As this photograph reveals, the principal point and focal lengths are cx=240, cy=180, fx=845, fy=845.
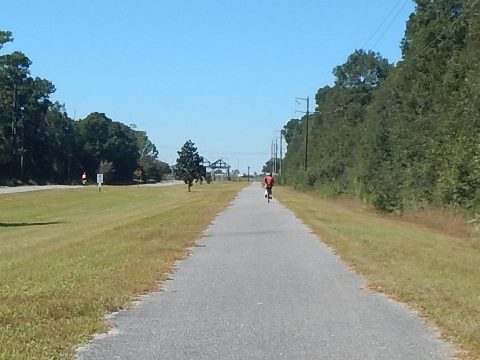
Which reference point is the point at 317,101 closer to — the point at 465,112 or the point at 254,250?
the point at 465,112

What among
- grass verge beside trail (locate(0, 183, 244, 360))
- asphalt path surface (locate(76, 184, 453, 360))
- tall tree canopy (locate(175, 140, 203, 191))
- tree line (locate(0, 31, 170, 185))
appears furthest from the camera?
tree line (locate(0, 31, 170, 185))

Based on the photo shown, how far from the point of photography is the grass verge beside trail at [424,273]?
972cm

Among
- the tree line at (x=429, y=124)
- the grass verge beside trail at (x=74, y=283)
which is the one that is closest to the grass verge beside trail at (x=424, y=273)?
the grass verge beside trail at (x=74, y=283)

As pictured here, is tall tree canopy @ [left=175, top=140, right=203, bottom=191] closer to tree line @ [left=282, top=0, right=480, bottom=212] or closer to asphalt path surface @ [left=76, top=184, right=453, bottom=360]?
tree line @ [left=282, top=0, right=480, bottom=212]

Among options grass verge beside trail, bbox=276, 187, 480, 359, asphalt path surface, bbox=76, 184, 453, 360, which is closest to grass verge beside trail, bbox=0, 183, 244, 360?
asphalt path surface, bbox=76, 184, 453, 360

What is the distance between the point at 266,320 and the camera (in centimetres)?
984

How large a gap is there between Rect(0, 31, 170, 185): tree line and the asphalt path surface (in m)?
83.6

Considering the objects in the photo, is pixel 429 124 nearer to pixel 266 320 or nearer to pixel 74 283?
pixel 74 283

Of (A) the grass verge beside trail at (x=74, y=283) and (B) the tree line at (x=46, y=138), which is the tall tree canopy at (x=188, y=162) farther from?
(A) the grass verge beside trail at (x=74, y=283)

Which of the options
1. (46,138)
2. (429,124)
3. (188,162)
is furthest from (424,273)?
(46,138)

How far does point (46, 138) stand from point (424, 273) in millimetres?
119676

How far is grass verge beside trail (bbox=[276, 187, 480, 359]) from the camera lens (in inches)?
383

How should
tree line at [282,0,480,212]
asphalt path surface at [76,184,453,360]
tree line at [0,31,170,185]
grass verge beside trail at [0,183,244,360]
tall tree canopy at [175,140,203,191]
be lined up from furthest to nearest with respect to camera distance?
tree line at [0,31,170,185], tall tree canopy at [175,140,203,191], tree line at [282,0,480,212], grass verge beside trail at [0,183,244,360], asphalt path surface at [76,184,453,360]

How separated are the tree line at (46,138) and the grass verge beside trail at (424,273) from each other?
252 ft
